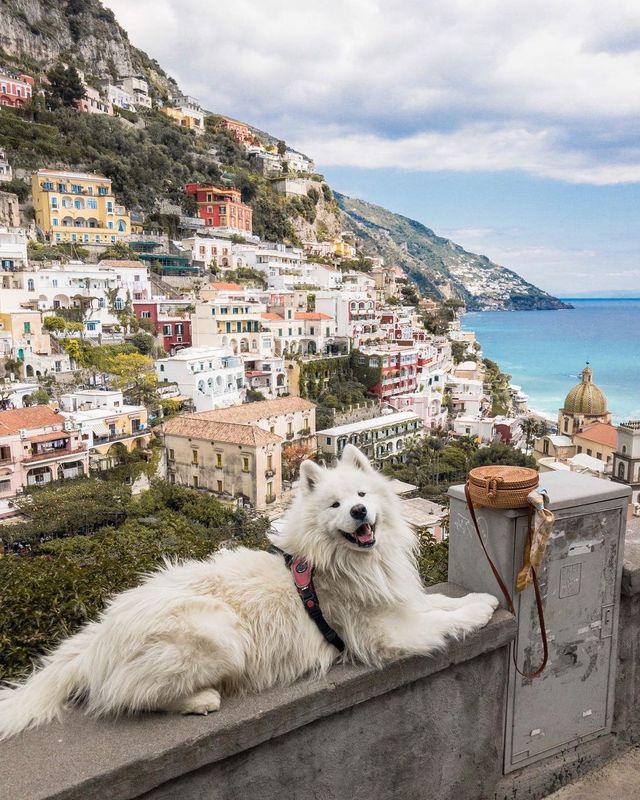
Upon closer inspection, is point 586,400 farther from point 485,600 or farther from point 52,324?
point 485,600

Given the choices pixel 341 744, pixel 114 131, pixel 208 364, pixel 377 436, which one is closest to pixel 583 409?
pixel 377 436

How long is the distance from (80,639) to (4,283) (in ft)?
112

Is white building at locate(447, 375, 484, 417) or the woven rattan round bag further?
white building at locate(447, 375, 484, 417)

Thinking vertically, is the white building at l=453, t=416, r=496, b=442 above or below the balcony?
below

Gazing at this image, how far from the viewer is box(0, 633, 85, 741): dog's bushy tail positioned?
1558mm

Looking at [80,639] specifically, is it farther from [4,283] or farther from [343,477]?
[4,283]

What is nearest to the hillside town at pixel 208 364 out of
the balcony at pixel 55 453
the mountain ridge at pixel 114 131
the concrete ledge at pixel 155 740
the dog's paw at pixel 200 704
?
the balcony at pixel 55 453

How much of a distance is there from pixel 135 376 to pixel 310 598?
28353mm

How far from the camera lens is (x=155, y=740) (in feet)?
4.90

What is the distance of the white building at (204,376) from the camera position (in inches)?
1154

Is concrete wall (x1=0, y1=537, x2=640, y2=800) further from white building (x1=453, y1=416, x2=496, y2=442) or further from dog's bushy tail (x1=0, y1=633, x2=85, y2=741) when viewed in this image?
white building (x1=453, y1=416, x2=496, y2=442)

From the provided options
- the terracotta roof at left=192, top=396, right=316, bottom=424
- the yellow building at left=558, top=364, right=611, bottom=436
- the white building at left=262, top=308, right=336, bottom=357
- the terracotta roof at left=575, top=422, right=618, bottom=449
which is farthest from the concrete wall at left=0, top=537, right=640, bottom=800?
the white building at left=262, top=308, right=336, bottom=357

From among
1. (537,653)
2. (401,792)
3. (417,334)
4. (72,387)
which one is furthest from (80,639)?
(417,334)

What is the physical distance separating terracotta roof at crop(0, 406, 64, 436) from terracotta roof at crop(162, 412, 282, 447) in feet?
14.1
